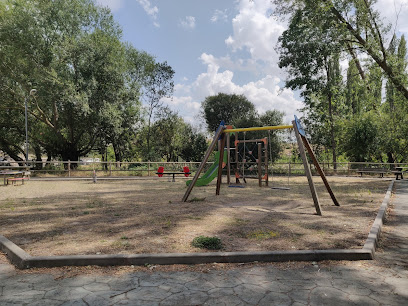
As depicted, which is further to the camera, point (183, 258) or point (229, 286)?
point (183, 258)

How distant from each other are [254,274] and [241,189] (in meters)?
9.25

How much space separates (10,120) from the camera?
28.5 meters

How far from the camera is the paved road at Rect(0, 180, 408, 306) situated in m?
2.82

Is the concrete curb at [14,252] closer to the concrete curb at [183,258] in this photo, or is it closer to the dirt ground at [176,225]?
the concrete curb at [183,258]

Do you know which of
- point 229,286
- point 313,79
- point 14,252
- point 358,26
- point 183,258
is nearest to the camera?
point 229,286

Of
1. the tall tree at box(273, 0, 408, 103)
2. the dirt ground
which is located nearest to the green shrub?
the dirt ground

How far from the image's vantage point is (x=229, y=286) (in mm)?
3127

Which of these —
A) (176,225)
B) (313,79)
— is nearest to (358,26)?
(313,79)

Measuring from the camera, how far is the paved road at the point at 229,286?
9.26 ft

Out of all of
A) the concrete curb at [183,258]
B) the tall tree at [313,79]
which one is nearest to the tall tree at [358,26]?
the tall tree at [313,79]

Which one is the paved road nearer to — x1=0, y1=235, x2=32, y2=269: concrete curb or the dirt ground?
x1=0, y1=235, x2=32, y2=269: concrete curb

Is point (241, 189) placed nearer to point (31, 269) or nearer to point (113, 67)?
point (31, 269)

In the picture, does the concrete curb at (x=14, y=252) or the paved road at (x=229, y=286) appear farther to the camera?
the concrete curb at (x=14, y=252)

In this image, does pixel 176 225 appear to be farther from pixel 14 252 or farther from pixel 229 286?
pixel 229 286
